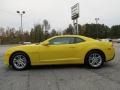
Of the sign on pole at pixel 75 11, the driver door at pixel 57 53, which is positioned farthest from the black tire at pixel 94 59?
the sign on pole at pixel 75 11

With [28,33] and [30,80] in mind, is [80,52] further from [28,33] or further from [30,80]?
[28,33]

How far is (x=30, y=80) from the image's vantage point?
8.72 meters

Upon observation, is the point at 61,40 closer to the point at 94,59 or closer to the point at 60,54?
the point at 60,54

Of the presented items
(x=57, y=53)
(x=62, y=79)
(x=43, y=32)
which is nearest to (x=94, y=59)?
(x=57, y=53)

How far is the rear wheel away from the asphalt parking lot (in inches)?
9.7

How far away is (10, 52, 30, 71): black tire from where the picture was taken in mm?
11000

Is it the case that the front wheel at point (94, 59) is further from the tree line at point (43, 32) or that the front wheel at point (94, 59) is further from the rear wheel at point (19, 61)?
the tree line at point (43, 32)

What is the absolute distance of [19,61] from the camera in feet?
36.2

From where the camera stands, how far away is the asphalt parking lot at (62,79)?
7.60 m

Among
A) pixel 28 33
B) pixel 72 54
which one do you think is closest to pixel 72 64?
pixel 72 54

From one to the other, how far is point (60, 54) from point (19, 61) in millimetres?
1613

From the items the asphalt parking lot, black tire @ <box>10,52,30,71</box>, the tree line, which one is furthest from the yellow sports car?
the tree line

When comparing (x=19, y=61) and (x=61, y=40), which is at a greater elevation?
(x=61, y=40)

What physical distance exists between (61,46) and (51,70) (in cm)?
101
